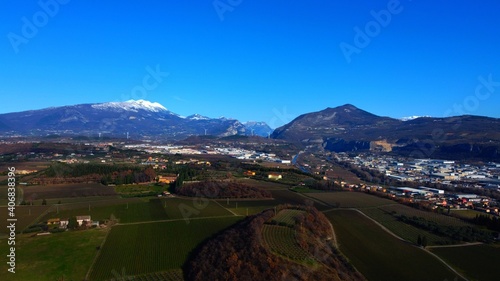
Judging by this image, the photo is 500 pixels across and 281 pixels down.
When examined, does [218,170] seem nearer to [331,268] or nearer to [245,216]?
[245,216]

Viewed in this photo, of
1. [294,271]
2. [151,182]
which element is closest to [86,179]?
[151,182]

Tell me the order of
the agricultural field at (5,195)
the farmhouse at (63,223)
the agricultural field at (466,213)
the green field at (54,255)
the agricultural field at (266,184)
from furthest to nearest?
the agricultural field at (266,184), the agricultural field at (5,195), the agricultural field at (466,213), the farmhouse at (63,223), the green field at (54,255)

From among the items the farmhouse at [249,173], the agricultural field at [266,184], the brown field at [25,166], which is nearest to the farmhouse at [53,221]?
the agricultural field at [266,184]

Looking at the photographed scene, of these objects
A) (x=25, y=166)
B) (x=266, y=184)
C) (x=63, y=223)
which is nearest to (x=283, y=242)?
(x=63, y=223)

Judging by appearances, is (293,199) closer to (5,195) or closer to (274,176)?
(274,176)

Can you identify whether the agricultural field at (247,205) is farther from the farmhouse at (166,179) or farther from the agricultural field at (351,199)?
the farmhouse at (166,179)

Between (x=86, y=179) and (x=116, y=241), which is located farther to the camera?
(x=86, y=179)
